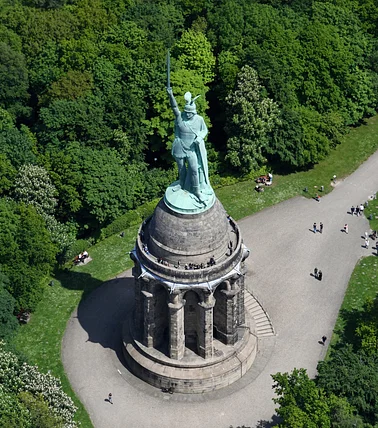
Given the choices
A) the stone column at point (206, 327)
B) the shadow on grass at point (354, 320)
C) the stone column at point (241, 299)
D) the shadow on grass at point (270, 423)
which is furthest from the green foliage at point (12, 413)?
the shadow on grass at point (354, 320)

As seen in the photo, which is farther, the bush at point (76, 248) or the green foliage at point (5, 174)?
the green foliage at point (5, 174)

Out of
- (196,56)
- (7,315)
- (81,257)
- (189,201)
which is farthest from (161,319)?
(196,56)

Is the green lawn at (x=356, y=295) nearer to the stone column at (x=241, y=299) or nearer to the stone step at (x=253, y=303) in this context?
the stone step at (x=253, y=303)

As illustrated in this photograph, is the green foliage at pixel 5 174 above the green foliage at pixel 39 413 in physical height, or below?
above

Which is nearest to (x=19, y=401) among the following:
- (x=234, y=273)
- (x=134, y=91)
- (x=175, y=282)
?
(x=175, y=282)

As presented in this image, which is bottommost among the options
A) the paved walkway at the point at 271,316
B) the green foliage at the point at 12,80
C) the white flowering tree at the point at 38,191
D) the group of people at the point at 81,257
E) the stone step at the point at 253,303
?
the paved walkway at the point at 271,316

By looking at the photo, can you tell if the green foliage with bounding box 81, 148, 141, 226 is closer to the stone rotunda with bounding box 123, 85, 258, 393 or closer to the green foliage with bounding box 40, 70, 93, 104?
the green foliage with bounding box 40, 70, 93, 104

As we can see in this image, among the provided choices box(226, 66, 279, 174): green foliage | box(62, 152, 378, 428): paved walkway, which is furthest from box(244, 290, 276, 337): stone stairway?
box(226, 66, 279, 174): green foliage
